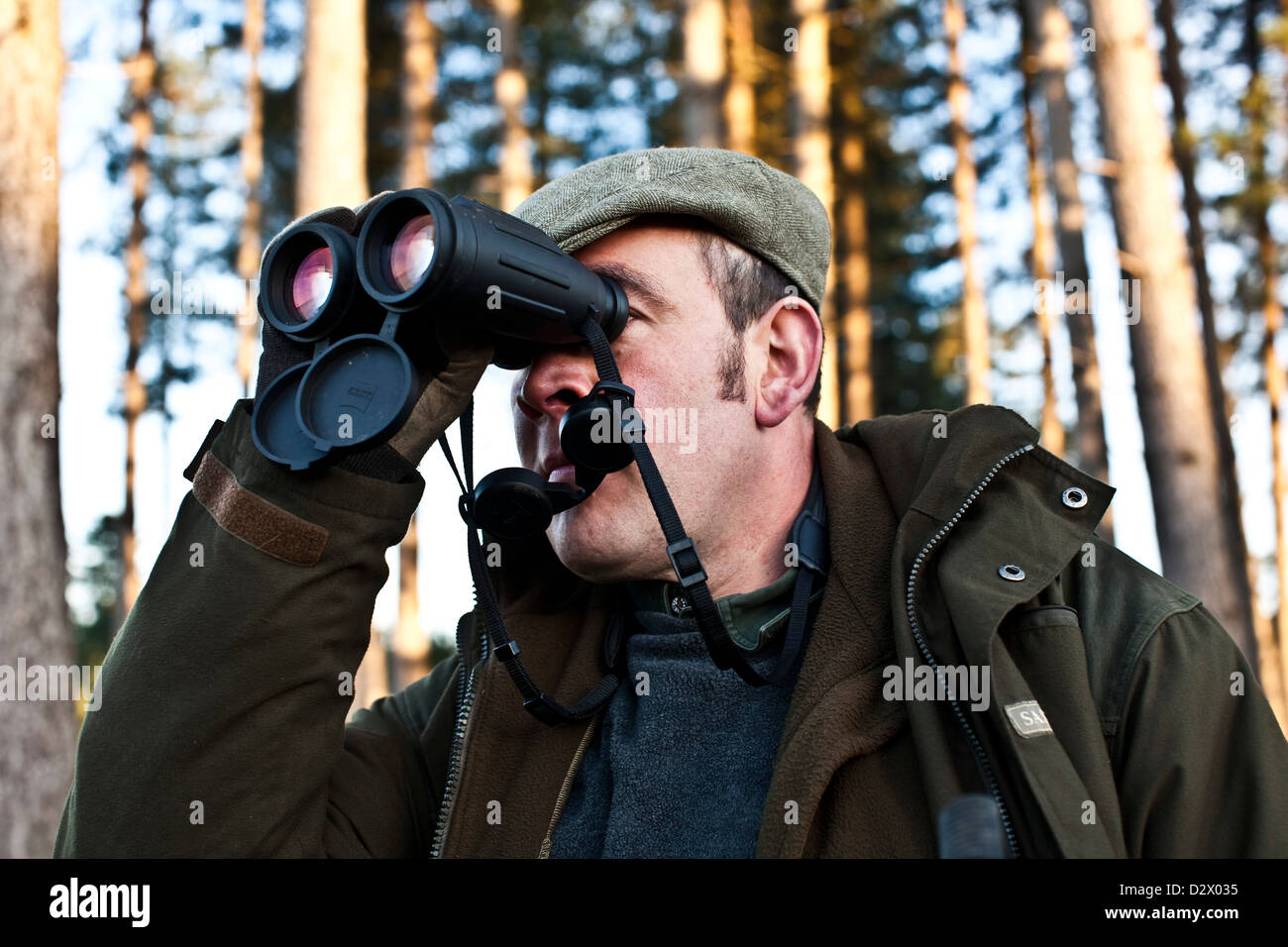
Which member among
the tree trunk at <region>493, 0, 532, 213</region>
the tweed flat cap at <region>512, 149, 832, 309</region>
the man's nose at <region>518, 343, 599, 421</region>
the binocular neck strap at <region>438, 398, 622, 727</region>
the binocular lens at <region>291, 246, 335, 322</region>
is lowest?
the binocular neck strap at <region>438, 398, 622, 727</region>

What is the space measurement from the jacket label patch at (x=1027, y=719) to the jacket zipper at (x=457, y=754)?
98cm

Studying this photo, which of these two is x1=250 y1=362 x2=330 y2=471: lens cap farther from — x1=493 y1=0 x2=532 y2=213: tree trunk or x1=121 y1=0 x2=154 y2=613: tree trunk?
x1=121 y1=0 x2=154 y2=613: tree trunk

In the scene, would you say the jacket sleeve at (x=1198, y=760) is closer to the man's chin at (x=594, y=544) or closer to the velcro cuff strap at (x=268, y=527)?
the man's chin at (x=594, y=544)

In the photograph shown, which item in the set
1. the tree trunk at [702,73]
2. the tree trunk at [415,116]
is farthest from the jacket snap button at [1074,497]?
the tree trunk at [415,116]

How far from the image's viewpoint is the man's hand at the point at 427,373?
1.84 meters

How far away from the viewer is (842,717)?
70.7 inches

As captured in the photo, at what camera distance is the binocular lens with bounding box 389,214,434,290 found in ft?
5.85

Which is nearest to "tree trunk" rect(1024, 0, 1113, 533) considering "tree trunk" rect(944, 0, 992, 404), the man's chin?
"tree trunk" rect(944, 0, 992, 404)

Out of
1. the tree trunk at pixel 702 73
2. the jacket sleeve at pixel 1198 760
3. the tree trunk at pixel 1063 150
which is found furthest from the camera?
the tree trunk at pixel 1063 150

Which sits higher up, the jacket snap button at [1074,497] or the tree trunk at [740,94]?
the tree trunk at [740,94]

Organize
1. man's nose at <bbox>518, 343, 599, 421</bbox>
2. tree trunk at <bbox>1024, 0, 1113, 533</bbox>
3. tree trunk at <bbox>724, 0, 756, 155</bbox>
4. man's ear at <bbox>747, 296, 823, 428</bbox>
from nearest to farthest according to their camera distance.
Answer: man's nose at <bbox>518, 343, 599, 421</bbox> < man's ear at <bbox>747, 296, 823, 428</bbox> < tree trunk at <bbox>724, 0, 756, 155</bbox> < tree trunk at <bbox>1024, 0, 1113, 533</bbox>

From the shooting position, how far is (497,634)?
202 centimetres

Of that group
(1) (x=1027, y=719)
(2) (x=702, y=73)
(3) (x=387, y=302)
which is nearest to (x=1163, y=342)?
(2) (x=702, y=73)
